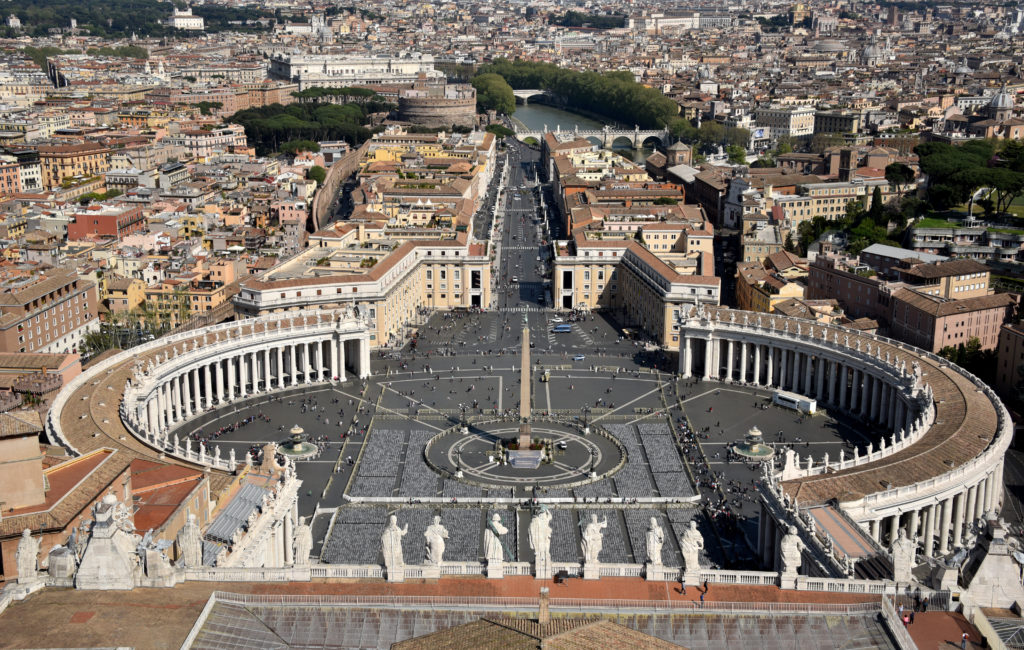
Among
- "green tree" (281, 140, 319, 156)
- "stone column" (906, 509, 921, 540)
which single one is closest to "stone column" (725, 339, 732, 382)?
"stone column" (906, 509, 921, 540)

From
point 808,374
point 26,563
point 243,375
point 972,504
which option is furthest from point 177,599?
point 808,374

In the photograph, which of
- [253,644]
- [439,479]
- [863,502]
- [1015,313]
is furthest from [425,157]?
[253,644]

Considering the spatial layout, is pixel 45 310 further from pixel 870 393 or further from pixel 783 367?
pixel 870 393

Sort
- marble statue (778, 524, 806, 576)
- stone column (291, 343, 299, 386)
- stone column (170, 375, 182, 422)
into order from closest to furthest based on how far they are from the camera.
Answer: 1. marble statue (778, 524, 806, 576)
2. stone column (170, 375, 182, 422)
3. stone column (291, 343, 299, 386)

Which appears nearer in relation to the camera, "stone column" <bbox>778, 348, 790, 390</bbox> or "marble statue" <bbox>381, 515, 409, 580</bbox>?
"marble statue" <bbox>381, 515, 409, 580</bbox>

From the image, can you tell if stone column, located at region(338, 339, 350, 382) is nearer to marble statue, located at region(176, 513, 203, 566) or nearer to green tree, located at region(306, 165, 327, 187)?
marble statue, located at region(176, 513, 203, 566)

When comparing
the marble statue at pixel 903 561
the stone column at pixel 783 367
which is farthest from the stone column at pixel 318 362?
the marble statue at pixel 903 561
